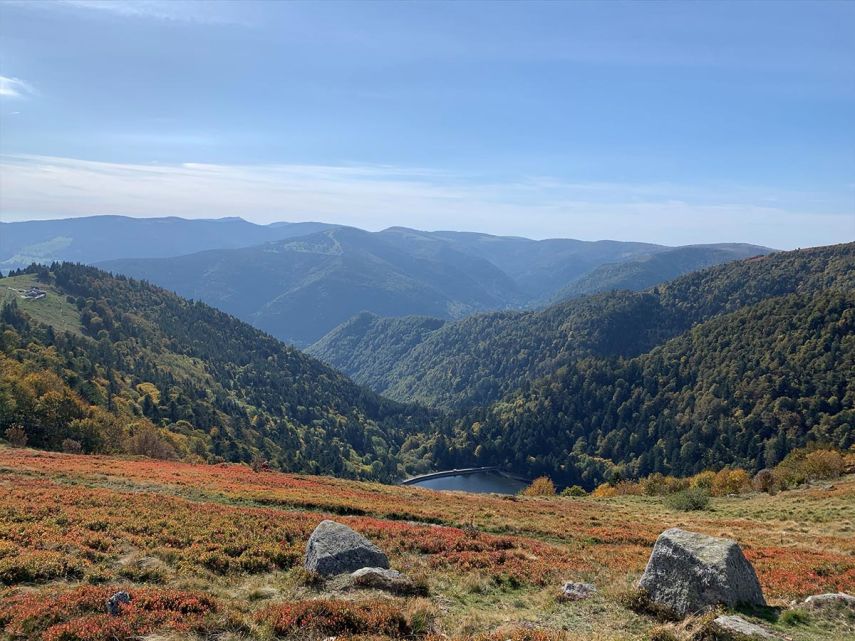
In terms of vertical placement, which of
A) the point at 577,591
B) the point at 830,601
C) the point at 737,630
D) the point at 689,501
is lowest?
the point at 689,501

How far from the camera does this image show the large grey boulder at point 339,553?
19672 mm

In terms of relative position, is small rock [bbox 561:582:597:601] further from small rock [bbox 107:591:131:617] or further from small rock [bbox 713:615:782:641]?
small rock [bbox 107:591:131:617]

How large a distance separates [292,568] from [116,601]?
23.4 feet

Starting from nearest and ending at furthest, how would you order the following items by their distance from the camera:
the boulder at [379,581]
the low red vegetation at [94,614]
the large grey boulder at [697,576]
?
the low red vegetation at [94,614]
the large grey boulder at [697,576]
the boulder at [379,581]

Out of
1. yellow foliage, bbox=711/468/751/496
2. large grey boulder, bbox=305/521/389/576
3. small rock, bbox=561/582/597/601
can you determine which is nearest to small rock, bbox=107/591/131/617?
large grey boulder, bbox=305/521/389/576

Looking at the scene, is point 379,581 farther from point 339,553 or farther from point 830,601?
point 830,601

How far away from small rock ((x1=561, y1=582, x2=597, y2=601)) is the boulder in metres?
5.96

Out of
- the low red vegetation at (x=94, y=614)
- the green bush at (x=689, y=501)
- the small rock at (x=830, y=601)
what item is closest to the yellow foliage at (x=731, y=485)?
the green bush at (x=689, y=501)

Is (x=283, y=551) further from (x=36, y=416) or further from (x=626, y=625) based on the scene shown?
(x=36, y=416)

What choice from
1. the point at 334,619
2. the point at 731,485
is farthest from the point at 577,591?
the point at 731,485

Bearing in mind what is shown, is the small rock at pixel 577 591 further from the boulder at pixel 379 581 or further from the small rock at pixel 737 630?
the boulder at pixel 379 581

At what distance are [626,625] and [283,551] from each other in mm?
13790

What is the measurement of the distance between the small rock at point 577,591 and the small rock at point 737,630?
5.35 m

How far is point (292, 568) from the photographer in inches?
821
